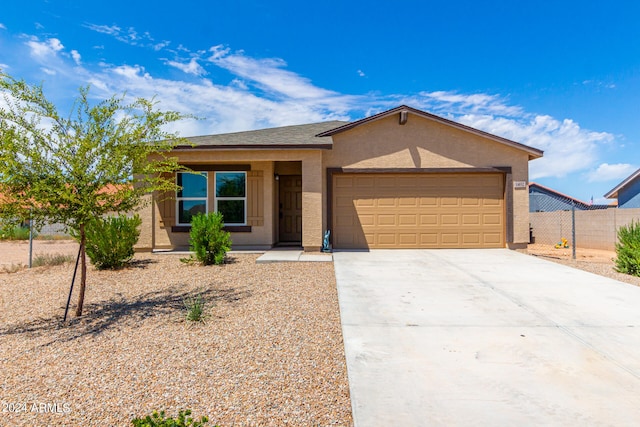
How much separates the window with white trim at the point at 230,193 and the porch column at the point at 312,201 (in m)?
2.21

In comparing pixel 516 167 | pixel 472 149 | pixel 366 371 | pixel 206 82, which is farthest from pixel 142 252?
pixel 516 167

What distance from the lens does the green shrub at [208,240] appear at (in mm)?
8742

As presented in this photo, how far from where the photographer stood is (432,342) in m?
4.10

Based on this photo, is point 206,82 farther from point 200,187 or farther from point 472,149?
point 472,149

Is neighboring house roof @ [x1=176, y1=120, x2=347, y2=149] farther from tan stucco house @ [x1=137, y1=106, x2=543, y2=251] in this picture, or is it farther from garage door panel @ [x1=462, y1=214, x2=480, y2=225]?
garage door panel @ [x1=462, y1=214, x2=480, y2=225]

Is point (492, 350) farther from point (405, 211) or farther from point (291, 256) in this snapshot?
point (405, 211)

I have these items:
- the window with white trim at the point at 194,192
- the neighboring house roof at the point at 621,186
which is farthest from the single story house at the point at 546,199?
the window with white trim at the point at 194,192

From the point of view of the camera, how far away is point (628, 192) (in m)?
26.3

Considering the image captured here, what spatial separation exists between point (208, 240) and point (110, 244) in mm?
2209

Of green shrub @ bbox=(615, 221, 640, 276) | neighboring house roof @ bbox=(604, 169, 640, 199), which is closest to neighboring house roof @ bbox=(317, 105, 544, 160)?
green shrub @ bbox=(615, 221, 640, 276)

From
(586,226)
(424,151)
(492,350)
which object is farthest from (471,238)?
(492,350)

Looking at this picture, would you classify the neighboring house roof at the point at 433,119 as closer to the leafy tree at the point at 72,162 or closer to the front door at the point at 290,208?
the front door at the point at 290,208

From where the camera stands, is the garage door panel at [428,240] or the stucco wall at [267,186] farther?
the garage door panel at [428,240]

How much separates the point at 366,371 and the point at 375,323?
135 cm
